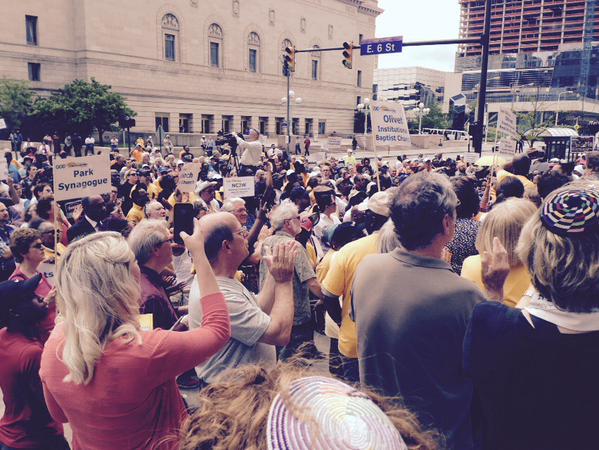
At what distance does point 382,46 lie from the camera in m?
16.6

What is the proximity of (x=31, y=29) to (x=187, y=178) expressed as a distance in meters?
40.7

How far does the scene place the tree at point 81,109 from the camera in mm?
35781

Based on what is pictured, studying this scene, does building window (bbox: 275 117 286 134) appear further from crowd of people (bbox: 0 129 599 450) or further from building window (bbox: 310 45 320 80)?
crowd of people (bbox: 0 129 599 450)

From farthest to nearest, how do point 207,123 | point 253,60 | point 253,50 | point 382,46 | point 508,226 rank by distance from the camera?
1. point 253,60
2. point 253,50
3. point 207,123
4. point 382,46
5. point 508,226

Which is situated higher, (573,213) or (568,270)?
(573,213)

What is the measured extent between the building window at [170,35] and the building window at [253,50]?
357 inches

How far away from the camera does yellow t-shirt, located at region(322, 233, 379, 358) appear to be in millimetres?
3557

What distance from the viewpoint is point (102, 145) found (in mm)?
38531

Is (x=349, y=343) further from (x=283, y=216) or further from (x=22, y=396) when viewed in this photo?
(x=22, y=396)

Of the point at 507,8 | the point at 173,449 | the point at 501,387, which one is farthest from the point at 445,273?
the point at 507,8

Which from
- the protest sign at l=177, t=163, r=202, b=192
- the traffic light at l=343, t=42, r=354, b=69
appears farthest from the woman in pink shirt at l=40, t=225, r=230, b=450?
the traffic light at l=343, t=42, r=354, b=69

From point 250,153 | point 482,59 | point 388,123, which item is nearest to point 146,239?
point 388,123

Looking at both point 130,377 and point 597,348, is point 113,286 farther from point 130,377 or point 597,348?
point 597,348

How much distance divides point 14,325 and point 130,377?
4.47ft
